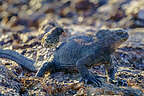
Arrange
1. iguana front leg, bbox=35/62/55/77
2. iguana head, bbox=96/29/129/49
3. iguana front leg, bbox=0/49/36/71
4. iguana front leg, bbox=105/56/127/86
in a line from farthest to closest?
iguana front leg, bbox=0/49/36/71 < iguana front leg, bbox=35/62/55/77 < iguana front leg, bbox=105/56/127/86 < iguana head, bbox=96/29/129/49

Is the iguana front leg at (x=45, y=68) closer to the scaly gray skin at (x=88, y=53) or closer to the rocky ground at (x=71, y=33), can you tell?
the scaly gray skin at (x=88, y=53)

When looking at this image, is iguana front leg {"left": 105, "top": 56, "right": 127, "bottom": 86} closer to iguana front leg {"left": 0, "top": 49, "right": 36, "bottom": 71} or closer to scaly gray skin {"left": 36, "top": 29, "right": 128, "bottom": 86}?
scaly gray skin {"left": 36, "top": 29, "right": 128, "bottom": 86}

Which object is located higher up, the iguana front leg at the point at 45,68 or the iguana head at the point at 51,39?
the iguana head at the point at 51,39

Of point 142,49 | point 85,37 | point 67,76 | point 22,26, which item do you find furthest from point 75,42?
point 22,26

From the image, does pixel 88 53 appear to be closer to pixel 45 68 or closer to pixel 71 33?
pixel 45 68

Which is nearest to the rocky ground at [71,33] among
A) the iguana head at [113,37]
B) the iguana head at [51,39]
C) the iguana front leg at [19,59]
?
the iguana front leg at [19,59]

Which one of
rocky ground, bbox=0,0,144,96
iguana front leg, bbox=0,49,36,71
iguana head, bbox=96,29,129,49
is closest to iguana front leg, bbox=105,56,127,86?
rocky ground, bbox=0,0,144,96
